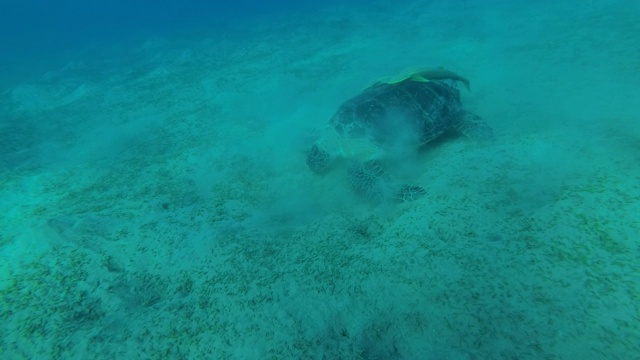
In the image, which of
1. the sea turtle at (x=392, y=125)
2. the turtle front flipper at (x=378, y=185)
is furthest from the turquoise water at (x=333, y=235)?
the sea turtle at (x=392, y=125)

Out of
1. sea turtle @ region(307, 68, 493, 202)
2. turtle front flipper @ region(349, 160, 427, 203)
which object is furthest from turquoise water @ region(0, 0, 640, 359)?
sea turtle @ region(307, 68, 493, 202)

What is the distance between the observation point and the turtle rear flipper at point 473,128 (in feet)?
19.6

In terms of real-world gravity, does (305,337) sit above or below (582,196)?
below

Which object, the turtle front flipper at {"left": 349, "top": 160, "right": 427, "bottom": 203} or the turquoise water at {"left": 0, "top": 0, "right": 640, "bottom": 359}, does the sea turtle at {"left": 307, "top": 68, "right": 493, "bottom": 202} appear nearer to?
the turtle front flipper at {"left": 349, "top": 160, "right": 427, "bottom": 203}

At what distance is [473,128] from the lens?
614cm

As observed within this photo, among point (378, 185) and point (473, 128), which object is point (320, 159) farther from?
point (473, 128)

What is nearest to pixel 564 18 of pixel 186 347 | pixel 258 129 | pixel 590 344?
pixel 258 129

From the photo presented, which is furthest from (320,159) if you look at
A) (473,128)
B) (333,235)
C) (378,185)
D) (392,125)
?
(473,128)

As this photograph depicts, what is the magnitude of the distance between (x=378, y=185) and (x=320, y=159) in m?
1.55

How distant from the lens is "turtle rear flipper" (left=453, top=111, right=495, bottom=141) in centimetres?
598

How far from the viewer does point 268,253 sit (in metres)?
4.48

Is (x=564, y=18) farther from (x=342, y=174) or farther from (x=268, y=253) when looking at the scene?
(x=268, y=253)

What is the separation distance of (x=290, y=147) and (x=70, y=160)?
20.4 ft

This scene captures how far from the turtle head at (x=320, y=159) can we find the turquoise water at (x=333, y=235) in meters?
0.21
